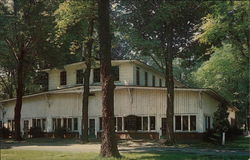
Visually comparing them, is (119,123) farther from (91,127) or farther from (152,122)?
(152,122)

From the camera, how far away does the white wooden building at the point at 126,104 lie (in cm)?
3706

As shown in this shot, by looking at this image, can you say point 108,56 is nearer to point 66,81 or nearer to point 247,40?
point 247,40

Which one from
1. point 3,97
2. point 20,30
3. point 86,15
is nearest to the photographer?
point 86,15

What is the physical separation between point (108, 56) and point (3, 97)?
4908 cm

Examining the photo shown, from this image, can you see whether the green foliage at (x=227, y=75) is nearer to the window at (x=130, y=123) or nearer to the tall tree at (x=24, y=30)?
the window at (x=130, y=123)

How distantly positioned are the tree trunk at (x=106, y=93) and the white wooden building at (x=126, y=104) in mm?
15490

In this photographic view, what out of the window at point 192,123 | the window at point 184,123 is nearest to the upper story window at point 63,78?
the window at point 184,123

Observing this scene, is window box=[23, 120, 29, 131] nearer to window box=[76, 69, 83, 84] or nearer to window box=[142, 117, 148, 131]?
window box=[76, 69, 83, 84]

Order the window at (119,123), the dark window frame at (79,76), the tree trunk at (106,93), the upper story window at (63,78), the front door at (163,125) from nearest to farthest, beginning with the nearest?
→ the tree trunk at (106,93) < the front door at (163,125) < the window at (119,123) < the dark window frame at (79,76) < the upper story window at (63,78)

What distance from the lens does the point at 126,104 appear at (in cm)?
3959

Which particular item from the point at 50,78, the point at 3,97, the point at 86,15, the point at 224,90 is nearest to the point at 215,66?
the point at 86,15

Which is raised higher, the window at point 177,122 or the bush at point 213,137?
the window at point 177,122

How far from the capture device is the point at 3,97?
214ft

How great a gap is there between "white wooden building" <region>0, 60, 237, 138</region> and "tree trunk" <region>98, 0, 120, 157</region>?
15490 millimetres
